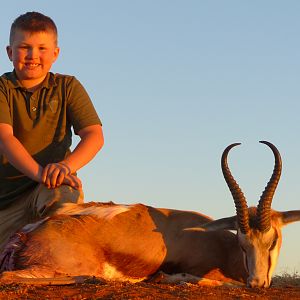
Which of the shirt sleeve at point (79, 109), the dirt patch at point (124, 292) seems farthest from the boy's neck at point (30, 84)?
the dirt patch at point (124, 292)

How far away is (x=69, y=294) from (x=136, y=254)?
5.14ft

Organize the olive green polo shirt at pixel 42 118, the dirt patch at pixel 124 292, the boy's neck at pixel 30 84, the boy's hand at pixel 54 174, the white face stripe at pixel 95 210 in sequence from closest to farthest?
the dirt patch at pixel 124 292 → the boy's hand at pixel 54 174 → the white face stripe at pixel 95 210 → the olive green polo shirt at pixel 42 118 → the boy's neck at pixel 30 84

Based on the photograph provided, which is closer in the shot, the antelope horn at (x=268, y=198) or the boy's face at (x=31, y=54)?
the antelope horn at (x=268, y=198)

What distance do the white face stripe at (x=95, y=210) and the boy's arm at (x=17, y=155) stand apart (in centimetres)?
43

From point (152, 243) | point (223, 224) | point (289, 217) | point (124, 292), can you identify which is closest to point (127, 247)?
point (152, 243)

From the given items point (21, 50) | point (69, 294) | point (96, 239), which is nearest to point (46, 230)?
point (96, 239)

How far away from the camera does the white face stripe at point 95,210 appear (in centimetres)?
696

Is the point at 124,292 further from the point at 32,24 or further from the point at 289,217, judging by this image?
the point at 32,24

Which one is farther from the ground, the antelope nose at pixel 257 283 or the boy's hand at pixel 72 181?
the boy's hand at pixel 72 181

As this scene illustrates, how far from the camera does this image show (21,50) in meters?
7.46

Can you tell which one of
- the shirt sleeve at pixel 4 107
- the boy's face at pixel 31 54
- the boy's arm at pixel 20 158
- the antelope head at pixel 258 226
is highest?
the boy's face at pixel 31 54

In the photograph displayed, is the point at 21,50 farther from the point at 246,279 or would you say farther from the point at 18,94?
the point at 246,279

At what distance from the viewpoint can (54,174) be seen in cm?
684

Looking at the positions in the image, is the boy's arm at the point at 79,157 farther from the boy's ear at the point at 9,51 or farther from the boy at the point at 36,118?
the boy's ear at the point at 9,51
